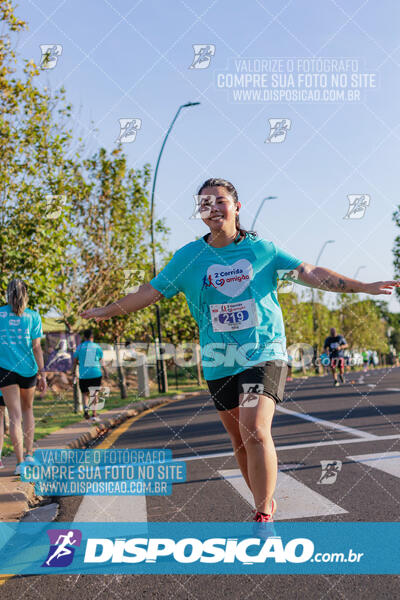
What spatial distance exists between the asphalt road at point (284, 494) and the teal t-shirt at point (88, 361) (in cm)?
217

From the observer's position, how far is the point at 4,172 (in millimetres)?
11461

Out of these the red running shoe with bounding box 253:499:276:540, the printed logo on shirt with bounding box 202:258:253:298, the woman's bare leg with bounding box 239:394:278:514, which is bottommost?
the red running shoe with bounding box 253:499:276:540

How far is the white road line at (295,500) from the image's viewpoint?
4.38 metres

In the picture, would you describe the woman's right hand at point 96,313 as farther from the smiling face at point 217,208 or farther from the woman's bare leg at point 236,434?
the woman's bare leg at point 236,434

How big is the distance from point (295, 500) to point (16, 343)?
3306mm

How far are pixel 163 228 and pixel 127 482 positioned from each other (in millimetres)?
16609

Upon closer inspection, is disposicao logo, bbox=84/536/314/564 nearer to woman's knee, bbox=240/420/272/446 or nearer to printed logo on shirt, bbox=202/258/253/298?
woman's knee, bbox=240/420/272/446

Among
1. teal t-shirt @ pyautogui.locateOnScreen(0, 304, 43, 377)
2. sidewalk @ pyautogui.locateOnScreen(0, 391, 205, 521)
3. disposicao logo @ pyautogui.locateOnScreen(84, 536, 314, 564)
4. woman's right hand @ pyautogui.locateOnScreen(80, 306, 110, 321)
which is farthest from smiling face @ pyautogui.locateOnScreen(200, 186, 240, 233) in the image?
teal t-shirt @ pyautogui.locateOnScreen(0, 304, 43, 377)

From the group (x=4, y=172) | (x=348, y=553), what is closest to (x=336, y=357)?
(x=4, y=172)

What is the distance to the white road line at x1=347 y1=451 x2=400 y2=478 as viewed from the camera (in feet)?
18.4

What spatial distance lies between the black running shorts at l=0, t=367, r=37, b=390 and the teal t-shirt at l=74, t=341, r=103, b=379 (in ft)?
19.5

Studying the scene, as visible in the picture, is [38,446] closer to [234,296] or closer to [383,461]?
[383,461]

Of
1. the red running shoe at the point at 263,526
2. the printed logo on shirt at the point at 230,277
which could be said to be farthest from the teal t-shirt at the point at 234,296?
the red running shoe at the point at 263,526

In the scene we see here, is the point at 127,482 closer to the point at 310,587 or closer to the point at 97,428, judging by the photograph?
the point at 310,587
